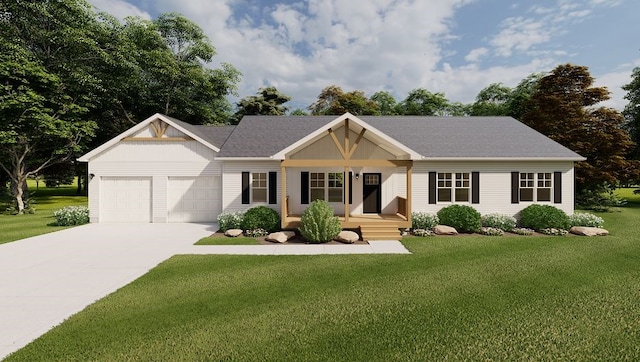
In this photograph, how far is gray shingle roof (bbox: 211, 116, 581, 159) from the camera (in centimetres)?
1524

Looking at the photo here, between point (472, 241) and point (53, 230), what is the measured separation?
64.4 feet

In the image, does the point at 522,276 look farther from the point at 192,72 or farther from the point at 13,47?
the point at 192,72

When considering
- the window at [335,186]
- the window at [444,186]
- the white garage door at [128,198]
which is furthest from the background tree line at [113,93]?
the window at [335,186]

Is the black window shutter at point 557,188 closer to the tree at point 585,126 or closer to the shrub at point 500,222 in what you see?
the shrub at point 500,222

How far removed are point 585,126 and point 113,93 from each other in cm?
4105

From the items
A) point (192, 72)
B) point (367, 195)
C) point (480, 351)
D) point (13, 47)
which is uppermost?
point (192, 72)

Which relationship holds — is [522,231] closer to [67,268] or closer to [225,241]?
[225,241]

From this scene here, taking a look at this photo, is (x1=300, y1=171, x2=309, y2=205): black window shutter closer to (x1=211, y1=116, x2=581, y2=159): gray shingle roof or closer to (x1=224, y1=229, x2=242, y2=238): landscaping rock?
(x1=211, y1=116, x2=581, y2=159): gray shingle roof

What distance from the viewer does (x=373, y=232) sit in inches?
500

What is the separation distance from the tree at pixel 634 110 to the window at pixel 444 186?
26.7m

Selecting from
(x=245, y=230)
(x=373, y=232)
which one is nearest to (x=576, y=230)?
(x=373, y=232)

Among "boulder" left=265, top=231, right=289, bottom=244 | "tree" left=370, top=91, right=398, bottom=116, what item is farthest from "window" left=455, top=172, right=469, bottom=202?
"tree" left=370, top=91, right=398, bottom=116

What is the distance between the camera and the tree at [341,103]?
40375 millimetres

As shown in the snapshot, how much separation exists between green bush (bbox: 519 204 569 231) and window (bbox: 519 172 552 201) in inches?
36.9
